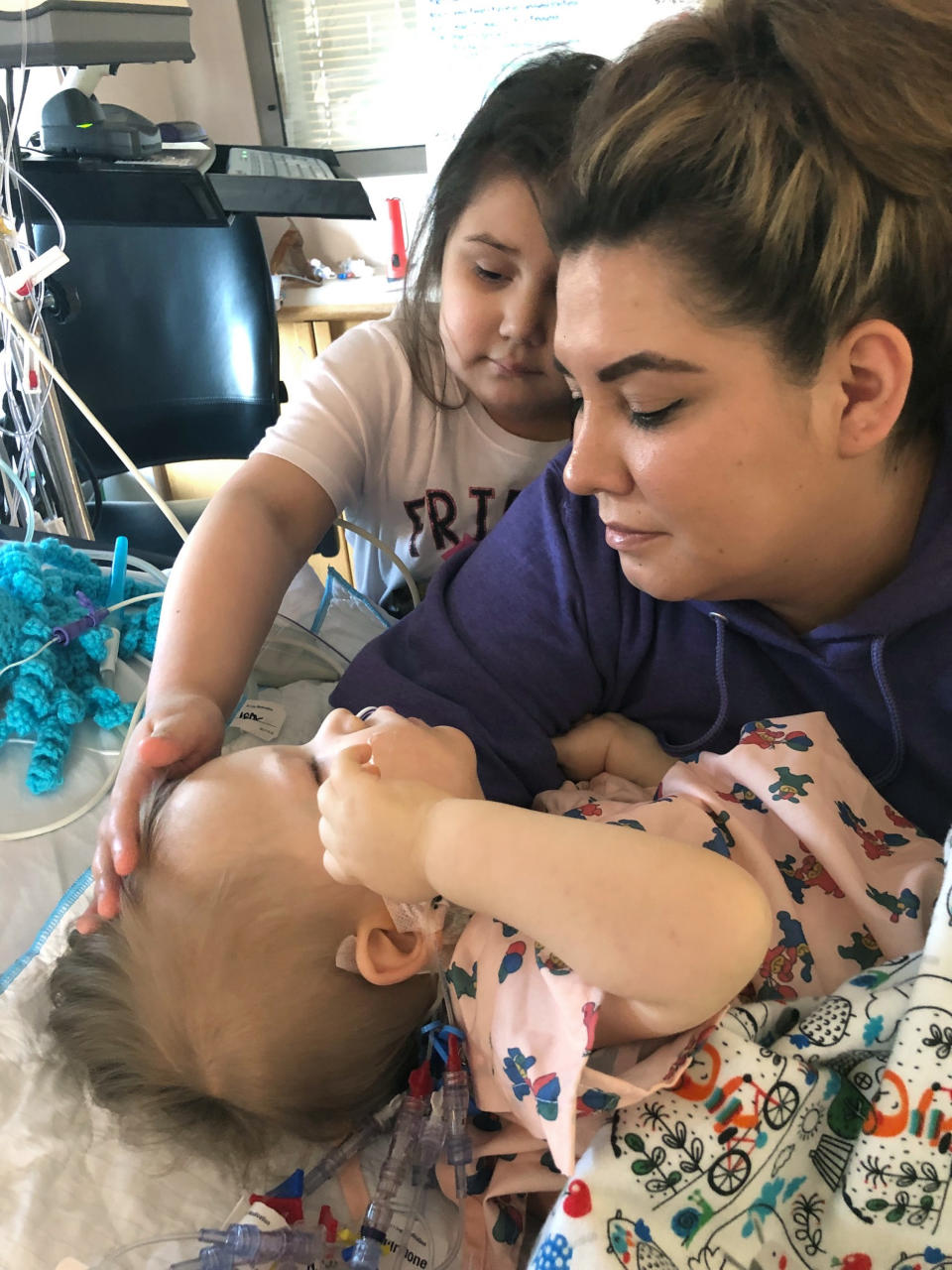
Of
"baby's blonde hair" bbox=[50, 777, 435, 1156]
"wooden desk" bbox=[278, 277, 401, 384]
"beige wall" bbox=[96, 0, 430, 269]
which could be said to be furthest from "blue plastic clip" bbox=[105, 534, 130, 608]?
"beige wall" bbox=[96, 0, 430, 269]

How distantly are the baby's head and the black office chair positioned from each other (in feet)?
4.79

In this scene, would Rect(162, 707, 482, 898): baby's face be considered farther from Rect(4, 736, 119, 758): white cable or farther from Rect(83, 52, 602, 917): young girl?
Rect(4, 736, 119, 758): white cable

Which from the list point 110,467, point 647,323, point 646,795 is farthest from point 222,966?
point 110,467

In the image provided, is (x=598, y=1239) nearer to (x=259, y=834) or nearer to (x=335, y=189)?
(x=259, y=834)

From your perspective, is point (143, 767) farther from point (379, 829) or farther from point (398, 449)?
point (398, 449)

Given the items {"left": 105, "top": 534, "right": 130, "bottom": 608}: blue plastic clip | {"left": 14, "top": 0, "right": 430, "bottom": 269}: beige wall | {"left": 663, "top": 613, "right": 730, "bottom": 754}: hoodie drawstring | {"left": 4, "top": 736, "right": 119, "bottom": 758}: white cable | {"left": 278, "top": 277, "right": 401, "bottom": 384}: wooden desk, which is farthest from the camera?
{"left": 14, "top": 0, "right": 430, "bottom": 269}: beige wall

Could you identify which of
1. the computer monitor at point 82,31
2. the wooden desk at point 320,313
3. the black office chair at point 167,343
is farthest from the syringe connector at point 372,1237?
the wooden desk at point 320,313

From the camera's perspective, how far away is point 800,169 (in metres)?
0.76

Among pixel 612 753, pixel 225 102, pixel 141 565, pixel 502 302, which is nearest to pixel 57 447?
pixel 141 565

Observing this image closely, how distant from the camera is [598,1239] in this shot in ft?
2.13

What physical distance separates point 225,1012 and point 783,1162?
1.52ft

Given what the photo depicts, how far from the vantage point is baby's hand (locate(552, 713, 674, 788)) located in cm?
108

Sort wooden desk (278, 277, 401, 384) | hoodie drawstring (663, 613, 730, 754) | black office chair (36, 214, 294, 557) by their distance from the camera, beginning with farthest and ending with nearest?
wooden desk (278, 277, 401, 384)
black office chair (36, 214, 294, 557)
hoodie drawstring (663, 613, 730, 754)

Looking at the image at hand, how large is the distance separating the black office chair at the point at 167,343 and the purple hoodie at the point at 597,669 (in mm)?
1302
